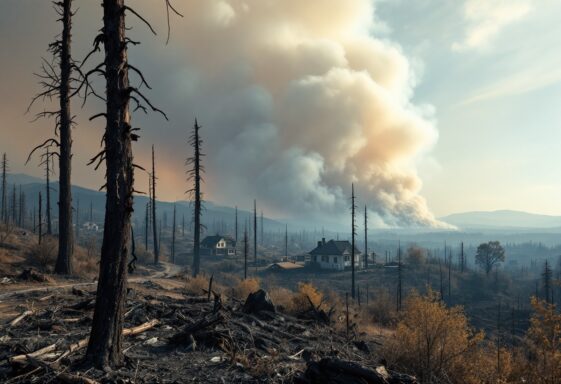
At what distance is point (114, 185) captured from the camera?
21.4ft

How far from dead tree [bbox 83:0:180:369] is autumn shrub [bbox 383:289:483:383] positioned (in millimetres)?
8014

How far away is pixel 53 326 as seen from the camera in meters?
8.73

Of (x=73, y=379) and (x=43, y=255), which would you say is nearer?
(x=73, y=379)

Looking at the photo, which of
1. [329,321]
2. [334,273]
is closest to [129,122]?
[329,321]

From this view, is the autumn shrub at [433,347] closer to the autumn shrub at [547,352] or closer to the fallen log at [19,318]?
the autumn shrub at [547,352]

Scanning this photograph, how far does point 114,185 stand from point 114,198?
0.23 m

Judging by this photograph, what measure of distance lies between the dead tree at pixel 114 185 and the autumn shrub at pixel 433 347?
801 cm

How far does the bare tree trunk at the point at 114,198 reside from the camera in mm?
6367

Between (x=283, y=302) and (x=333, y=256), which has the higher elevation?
(x=283, y=302)

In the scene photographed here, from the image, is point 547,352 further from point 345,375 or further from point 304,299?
point 304,299

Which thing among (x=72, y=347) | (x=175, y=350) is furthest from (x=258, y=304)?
(x=72, y=347)

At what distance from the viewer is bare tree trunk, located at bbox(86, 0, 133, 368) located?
6367mm

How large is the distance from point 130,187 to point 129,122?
120 cm

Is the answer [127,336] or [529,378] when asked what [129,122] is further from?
[529,378]
